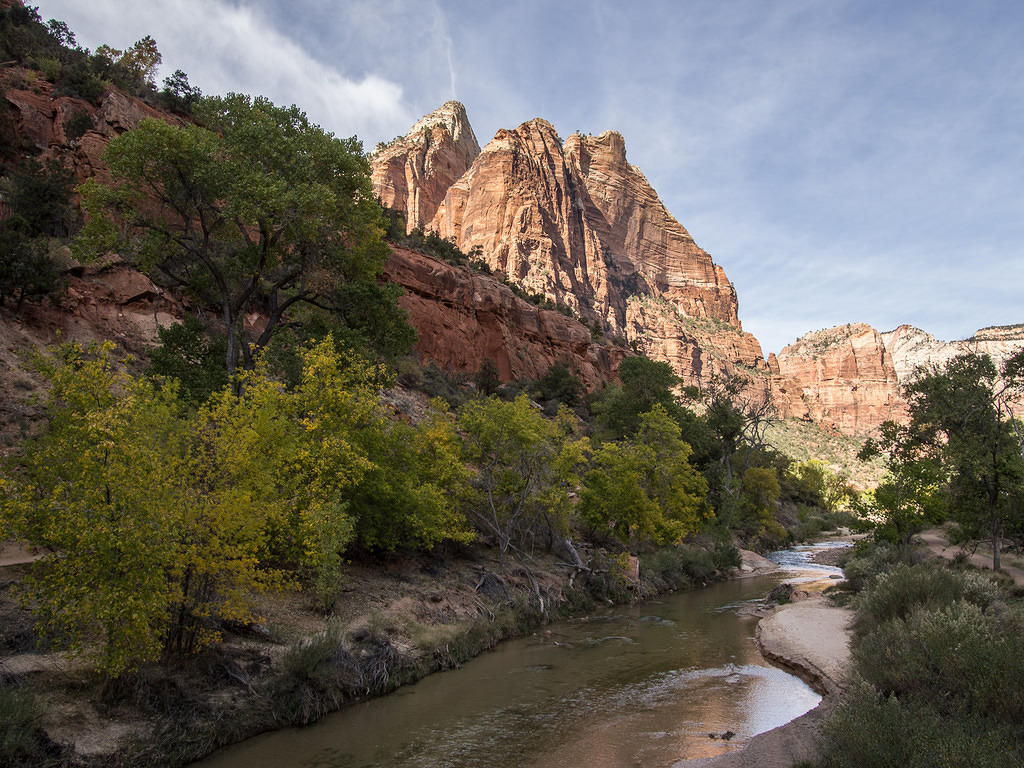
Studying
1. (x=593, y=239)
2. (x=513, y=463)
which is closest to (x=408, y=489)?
(x=513, y=463)

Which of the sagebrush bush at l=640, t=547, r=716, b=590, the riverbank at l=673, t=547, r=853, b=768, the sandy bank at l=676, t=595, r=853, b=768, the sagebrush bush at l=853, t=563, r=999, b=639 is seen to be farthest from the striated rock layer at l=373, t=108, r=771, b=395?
the sagebrush bush at l=853, t=563, r=999, b=639

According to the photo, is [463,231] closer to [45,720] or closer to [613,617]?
[613,617]

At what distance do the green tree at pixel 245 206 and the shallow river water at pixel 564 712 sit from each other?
30.8 ft

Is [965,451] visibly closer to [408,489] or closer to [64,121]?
[408,489]

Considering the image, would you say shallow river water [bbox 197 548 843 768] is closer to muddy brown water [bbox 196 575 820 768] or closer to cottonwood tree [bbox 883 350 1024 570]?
muddy brown water [bbox 196 575 820 768]

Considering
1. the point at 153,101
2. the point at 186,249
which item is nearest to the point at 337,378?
the point at 186,249

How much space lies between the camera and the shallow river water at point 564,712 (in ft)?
29.2

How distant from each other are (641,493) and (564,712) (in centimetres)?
1731

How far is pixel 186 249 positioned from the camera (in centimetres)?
1670

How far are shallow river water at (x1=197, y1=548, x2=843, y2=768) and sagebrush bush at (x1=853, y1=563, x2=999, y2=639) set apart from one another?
2579 millimetres

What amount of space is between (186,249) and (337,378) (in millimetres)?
6245

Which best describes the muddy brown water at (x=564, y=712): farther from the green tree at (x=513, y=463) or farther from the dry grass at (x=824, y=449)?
the dry grass at (x=824, y=449)

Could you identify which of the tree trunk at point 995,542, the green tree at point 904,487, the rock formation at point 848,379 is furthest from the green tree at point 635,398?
the rock formation at point 848,379

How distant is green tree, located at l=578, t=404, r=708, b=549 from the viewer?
88.3 feet
